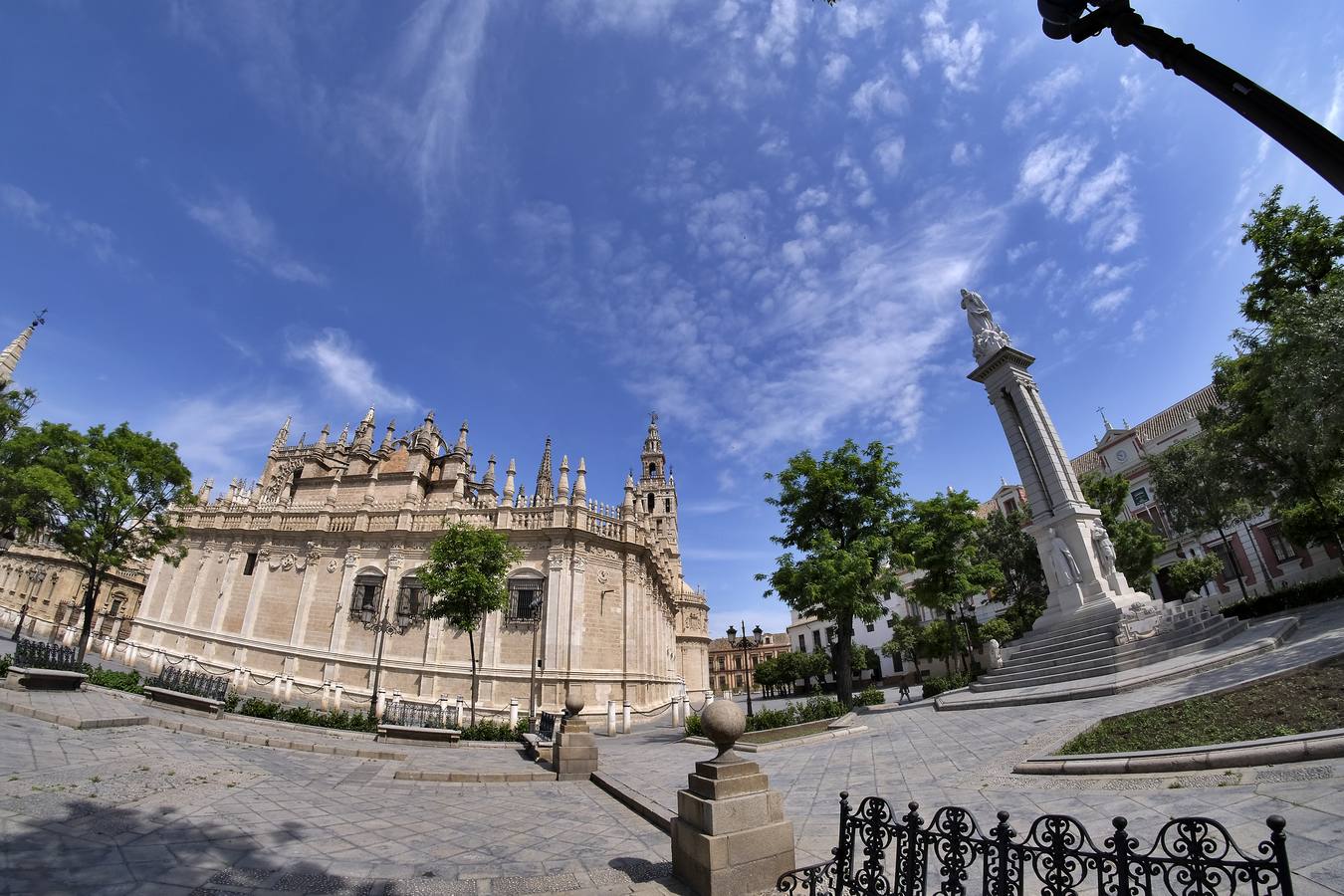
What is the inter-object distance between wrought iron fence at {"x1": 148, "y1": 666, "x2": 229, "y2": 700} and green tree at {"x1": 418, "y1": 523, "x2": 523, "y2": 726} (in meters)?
6.18

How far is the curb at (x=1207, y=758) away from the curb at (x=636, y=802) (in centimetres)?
506

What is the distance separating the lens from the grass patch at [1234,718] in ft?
22.8

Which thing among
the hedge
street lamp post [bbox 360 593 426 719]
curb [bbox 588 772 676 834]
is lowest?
curb [bbox 588 772 676 834]

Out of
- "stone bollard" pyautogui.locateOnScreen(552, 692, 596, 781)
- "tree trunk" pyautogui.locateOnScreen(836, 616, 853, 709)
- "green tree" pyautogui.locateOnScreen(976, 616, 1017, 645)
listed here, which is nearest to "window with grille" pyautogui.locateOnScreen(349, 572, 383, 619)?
"stone bollard" pyautogui.locateOnScreen(552, 692, 596, 781)

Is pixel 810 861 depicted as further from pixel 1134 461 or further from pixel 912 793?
pixel 1134 461

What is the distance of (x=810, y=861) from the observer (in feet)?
15.9

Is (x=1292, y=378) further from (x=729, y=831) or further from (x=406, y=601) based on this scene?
(x=406, y=601)

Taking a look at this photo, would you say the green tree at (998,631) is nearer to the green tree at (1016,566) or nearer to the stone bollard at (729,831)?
the green tree at (1016,566)

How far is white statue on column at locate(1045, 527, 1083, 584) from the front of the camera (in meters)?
19.0

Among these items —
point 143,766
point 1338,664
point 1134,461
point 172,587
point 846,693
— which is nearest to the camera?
point 143,766

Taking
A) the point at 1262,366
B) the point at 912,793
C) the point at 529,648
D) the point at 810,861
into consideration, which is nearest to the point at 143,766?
the point at 810,861

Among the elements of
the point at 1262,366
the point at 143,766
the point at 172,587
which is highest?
the point at 1262,366

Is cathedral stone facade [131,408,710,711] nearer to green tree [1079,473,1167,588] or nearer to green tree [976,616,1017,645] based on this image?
green tree [976,616,1017,645]

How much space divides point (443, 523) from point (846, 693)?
794 inches
